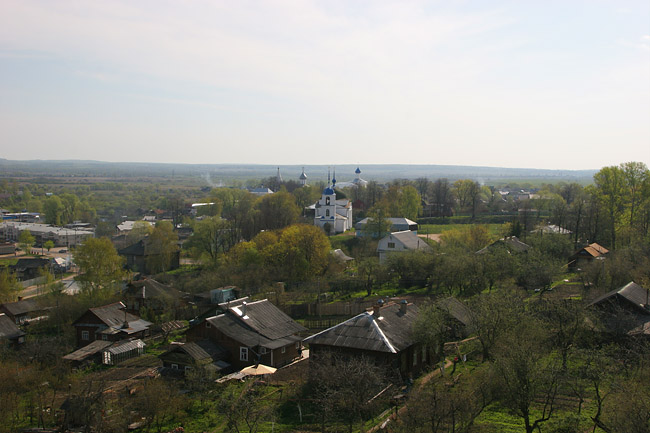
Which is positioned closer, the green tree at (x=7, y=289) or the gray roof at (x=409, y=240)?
the green tree at (x=7, y=289)

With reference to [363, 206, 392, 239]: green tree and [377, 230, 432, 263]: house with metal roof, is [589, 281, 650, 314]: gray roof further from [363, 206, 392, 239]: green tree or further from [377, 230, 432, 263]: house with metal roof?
[363, 206, 392, 239]: green tree

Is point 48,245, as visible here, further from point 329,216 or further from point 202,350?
point 202,350

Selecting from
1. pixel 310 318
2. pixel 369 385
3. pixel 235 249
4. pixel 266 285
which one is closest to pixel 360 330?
pixel 369 385

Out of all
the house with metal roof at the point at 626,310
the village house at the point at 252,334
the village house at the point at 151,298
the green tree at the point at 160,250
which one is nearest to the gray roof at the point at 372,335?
the village house at the point at 252,334

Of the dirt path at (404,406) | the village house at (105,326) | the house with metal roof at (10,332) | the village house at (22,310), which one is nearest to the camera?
the dirt path at (404,406)

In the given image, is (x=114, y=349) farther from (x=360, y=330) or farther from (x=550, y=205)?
(x=550, y=205)

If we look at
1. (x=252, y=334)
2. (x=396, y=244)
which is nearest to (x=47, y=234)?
(x=396, y=244)

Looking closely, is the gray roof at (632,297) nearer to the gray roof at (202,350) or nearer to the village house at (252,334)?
the village house at (252,334)
